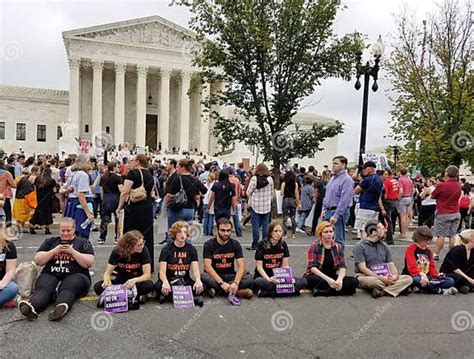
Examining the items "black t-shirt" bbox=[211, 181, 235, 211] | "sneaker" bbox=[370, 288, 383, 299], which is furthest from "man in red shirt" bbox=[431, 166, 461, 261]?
"black t-shirt" bbox=[211, 181, 235, 211]

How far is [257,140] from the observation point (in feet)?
44.2

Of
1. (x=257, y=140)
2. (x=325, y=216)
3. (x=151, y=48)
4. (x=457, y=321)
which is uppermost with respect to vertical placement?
(x=151, y=48)

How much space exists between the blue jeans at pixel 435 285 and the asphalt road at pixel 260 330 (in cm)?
39

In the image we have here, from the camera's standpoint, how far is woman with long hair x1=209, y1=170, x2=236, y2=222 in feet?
33.9

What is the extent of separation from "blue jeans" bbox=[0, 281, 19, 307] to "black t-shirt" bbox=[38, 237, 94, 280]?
386 millimetres

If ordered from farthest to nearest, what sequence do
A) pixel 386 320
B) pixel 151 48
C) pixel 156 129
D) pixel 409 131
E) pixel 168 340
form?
pixel 156 129 → pixel 151 48 → pixel 409 131 → pixel 386 320 → pixel 168 340

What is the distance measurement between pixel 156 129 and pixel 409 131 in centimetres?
4477

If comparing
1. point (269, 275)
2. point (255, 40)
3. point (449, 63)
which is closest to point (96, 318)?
point (269, 275)

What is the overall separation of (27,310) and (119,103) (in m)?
52.4

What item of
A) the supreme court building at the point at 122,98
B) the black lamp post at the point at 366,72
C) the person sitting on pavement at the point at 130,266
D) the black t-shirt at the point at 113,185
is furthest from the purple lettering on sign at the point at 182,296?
the supreme court building at the point at 122,98

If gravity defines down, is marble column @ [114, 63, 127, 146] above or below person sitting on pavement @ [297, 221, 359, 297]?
above

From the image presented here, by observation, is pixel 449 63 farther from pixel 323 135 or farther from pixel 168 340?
pixel 168 340

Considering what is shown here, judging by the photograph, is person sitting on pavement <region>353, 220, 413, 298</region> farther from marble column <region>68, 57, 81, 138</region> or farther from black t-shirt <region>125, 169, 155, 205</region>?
marble column <region>68, 57, 81, 138</region>

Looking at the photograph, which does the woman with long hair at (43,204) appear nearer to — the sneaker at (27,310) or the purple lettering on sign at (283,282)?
the sneaker at (27,310)
